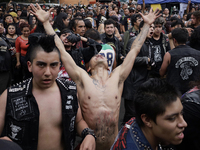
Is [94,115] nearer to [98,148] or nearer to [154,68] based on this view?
[98,148]

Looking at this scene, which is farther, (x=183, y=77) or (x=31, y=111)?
(x=183, y=77)

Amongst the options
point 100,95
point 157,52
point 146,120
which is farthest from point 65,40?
point 146,120

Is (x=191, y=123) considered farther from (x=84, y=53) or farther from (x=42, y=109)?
(x=84, y=53)

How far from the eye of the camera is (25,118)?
199 cm

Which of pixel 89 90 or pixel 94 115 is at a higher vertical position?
pixel 89 90

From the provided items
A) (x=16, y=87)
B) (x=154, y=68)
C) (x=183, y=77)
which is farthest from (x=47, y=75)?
(x=154, y=68)

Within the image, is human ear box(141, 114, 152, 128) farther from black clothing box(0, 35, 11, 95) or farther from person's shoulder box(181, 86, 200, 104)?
black clothing box(0, 35, 11, 95)

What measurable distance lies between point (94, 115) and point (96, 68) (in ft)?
2.27

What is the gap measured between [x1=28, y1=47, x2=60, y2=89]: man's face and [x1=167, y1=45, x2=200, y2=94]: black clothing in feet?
8.49

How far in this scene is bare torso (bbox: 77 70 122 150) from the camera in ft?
9.05

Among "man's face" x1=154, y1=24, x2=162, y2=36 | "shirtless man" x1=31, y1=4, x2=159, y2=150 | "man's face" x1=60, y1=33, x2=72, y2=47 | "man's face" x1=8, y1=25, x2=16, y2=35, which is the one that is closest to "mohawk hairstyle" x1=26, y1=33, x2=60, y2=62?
"shirtless man" x1=31, y1=4, x2=159, y2=150

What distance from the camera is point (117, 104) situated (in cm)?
289

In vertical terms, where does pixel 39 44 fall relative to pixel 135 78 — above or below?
above

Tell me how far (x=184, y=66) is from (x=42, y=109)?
2849mm
